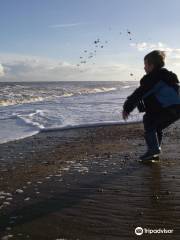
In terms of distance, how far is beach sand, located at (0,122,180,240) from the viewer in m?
4.15

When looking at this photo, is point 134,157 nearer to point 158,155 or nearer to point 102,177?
point 158,155

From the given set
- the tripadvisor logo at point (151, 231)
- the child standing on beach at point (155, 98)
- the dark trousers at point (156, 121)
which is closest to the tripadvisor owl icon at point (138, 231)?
the tripadvisor logo at point (151, 231)

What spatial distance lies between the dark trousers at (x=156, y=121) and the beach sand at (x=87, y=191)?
376 millimetres

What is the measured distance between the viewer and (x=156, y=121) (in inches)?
282

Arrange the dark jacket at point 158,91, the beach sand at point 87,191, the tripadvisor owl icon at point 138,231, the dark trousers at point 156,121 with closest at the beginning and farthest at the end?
1. the tripadvisor owl icon at point 138,231
2. the beach sand at point 87,191
3. the dark jacket at point 158,91
4. the dark trousers at point 156,121

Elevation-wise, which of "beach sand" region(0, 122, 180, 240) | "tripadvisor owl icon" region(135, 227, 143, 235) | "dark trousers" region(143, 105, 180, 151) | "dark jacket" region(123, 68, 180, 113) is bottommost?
"tripadvisor owl icon" region(135, 227, 143, 235)

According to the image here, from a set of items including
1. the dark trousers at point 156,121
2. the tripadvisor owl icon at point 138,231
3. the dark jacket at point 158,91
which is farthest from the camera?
the dark trousers at point 156,121

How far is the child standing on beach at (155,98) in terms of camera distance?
22.5ft

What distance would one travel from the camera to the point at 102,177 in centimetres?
623

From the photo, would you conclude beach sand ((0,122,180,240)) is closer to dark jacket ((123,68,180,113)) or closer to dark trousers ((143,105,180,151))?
dark trousers ((143,105,180,151))

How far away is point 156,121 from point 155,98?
0.43 meters

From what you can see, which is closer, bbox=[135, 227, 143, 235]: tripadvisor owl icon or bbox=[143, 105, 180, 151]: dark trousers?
bbox=[135, 227, 143, 235]: tripadvisor owl icon

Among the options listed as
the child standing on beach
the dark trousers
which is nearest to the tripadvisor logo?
the child standing on beach

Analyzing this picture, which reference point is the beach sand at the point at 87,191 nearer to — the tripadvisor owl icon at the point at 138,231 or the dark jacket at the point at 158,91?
the tripadvisor owl icon at the point at 138,231
